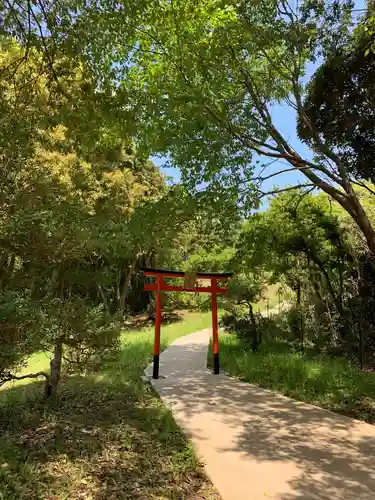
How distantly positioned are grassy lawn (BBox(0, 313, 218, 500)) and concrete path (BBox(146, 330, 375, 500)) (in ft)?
0.96

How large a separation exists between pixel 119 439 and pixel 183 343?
961 centimetres


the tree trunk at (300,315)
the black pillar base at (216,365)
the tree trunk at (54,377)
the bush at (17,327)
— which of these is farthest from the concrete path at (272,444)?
the tree trunk at (300,315)

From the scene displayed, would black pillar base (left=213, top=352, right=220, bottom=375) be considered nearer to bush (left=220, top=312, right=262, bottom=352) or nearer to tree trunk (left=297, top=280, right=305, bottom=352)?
bush (left=220, top=312, right=262, bottom=352)

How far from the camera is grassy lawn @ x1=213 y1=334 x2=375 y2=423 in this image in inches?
238

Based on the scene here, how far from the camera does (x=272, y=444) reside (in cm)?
457

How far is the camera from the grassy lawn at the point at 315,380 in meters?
6.05

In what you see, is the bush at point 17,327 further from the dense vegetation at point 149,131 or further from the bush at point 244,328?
the bush at point 244,328

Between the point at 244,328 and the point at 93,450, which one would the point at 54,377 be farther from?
the point at 244,328

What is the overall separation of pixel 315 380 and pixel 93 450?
13.7 ft

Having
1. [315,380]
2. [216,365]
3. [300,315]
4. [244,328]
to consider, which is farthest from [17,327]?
[244,328]

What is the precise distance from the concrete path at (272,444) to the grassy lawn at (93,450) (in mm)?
291

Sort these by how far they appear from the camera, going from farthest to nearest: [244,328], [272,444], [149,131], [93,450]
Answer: [244,328] < [149,131] < [272,444] < [93,450]

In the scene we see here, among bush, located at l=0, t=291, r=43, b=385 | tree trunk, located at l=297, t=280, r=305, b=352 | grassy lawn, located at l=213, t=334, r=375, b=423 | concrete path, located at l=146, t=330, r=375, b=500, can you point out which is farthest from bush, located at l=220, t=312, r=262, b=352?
bush, located at l=0, t=291, r=43, b=385

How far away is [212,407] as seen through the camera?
6.16 m
